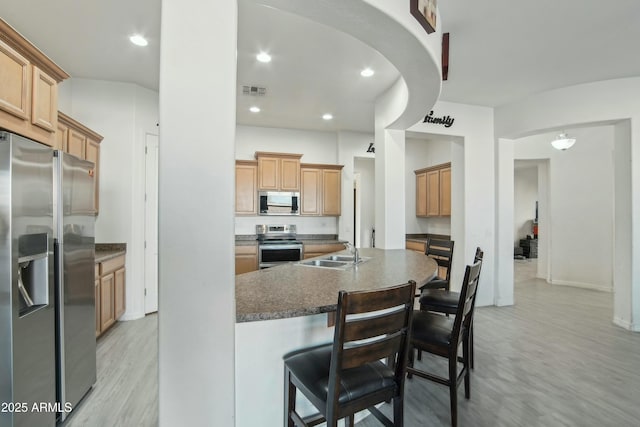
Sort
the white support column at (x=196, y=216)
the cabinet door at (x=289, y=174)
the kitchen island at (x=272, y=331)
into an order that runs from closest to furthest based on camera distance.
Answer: the white support column at (x=196, y=216) < the kitchen island at (x=272, y=331) < the cabinet door at (x=289, y=174)

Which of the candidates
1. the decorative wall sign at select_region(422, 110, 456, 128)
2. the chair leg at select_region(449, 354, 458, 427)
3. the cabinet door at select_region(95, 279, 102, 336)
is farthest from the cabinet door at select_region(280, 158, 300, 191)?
the chair leg at select_region(449, 354, 458, 427)

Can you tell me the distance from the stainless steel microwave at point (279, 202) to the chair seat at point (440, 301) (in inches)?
123

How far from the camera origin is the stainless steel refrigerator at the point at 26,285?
4.73 ft

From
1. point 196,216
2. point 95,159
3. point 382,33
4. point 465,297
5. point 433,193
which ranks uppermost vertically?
point 382,33

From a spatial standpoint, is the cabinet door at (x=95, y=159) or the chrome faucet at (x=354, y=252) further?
the cabinet door at (x=95, y=159)

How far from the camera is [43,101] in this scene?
6.63 feet

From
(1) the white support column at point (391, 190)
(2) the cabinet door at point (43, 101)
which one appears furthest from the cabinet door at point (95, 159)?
(1) the white support column at point (391, 190)

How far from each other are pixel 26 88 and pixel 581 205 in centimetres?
783

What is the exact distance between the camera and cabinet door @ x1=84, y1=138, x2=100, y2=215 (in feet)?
10.7

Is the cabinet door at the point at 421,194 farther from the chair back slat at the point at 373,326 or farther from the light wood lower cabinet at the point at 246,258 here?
the chair back slat at the point at 373,326

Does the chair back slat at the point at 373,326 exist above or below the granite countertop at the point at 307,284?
below

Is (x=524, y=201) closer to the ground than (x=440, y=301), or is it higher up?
higher up

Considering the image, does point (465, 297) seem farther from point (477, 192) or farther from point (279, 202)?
point (279, 202)

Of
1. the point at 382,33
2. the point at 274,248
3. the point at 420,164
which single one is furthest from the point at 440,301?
the point at 420,164
